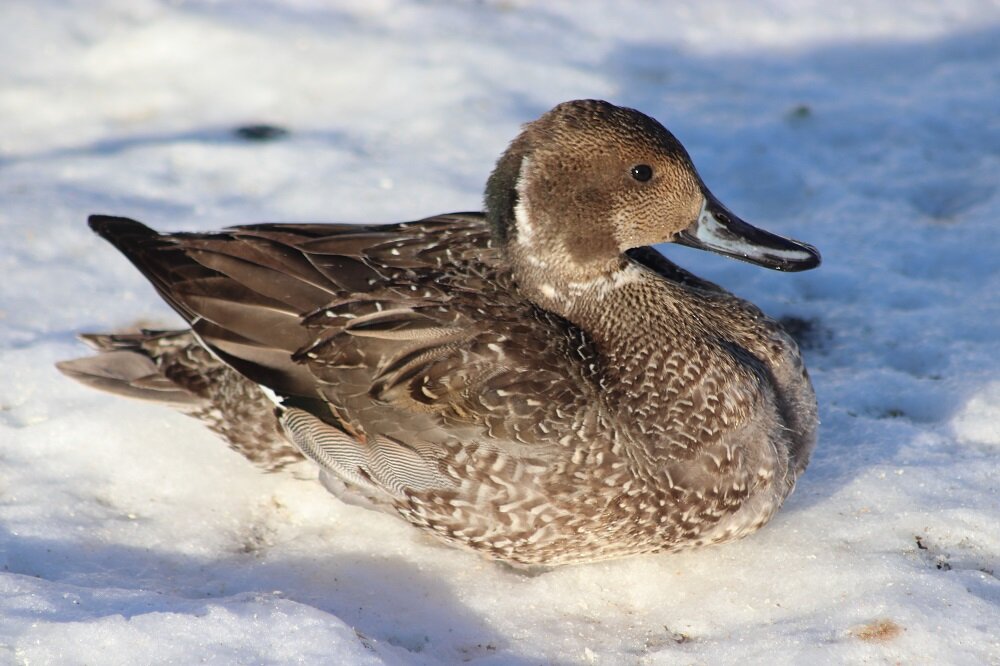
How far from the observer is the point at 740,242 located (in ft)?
13.6

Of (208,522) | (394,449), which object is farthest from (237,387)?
(394,449)

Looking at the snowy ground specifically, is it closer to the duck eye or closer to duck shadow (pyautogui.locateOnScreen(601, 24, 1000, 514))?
duck shadow (pyautogui.locateOnScreen(601, 24, 1000, 514))

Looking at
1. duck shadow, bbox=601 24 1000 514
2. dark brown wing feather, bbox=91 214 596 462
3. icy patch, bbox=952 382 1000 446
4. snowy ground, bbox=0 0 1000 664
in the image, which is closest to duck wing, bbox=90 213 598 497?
dark brown wing feather, bbox=91 214 596 462

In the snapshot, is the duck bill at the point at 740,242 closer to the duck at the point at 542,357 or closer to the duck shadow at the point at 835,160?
the duck at the point at 542,357

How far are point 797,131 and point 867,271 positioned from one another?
4.52ft

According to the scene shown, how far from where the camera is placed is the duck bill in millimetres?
4113

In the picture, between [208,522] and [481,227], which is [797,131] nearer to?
[481,227]

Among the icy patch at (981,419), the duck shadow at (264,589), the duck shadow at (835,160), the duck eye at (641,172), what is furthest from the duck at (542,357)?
the icy patch at (981,419)

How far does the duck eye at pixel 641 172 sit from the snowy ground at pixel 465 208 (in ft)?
4.37

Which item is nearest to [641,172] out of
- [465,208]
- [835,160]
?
[465,208]

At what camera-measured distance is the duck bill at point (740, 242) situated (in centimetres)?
411

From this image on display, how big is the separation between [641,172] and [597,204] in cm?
18

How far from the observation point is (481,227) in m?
4.46

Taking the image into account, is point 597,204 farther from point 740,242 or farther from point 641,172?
point 740,242
